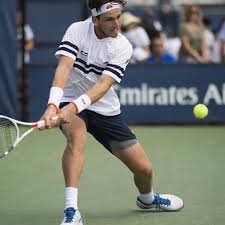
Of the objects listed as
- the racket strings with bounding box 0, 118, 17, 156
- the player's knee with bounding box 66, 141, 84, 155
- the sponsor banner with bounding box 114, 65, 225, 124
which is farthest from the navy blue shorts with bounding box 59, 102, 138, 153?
the sponsor banner with bounding box 114, 65, 225, 124

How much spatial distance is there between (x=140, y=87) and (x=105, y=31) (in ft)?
22.2

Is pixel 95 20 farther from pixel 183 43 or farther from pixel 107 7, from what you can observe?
pixel 183 43

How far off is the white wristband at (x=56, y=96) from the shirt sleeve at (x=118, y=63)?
1.30 feet

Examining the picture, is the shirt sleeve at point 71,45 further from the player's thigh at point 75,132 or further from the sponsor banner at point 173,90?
the sponsor banner at point 173,90

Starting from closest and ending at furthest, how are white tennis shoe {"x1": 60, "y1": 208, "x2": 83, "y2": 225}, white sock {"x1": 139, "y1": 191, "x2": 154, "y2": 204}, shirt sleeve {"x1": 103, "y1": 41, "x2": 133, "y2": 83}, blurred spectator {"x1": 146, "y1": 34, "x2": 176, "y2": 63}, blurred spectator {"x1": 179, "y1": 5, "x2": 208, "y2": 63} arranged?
white tennis shoe {"x1": 60, "y1": 208, "x2": 83, "y2": 225} < shirt sleeve {"x1": 103, "y1": 41, "x2": 133, "y2": 83} < white sock {"x1": 139, "y1": 191, "x2": 154, "y2": 204} < blurred spectator {"x1": 146, "y1": 34, "x2": 176, "y2": 63} < blurred spectator {"x1": 179, "y1": 5, "x2": 208, "y2": 63}

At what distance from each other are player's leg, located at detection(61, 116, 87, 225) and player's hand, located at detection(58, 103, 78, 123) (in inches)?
10.4

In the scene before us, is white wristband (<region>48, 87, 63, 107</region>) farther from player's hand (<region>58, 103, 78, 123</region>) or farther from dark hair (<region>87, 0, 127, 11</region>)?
dark hair (<region>87, 0, 127, 11</region>)

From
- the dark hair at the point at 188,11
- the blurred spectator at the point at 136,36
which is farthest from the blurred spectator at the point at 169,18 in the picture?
the dark hair at the point at 188,11

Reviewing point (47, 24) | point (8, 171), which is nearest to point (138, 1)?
point (47, 24)

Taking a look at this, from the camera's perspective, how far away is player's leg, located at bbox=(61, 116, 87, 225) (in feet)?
19.2

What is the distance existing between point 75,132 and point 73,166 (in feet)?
0.92

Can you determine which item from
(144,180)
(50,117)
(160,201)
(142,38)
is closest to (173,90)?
(142,38)

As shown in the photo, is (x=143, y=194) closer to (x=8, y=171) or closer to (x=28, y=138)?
(x=8, y=171)

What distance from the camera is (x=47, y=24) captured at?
16016 millimetres
